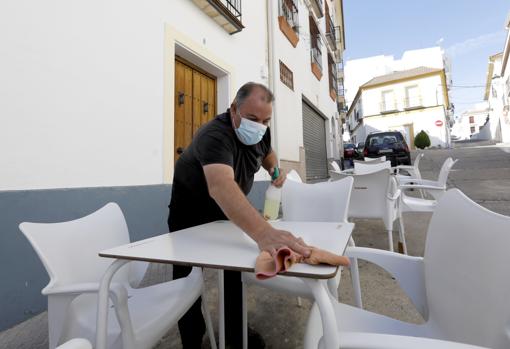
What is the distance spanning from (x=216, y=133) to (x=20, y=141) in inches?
60.5

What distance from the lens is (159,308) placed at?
1154 mm

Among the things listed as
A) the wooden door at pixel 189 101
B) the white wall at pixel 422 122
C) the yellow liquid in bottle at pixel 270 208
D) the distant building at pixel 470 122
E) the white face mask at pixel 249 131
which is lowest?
the yellow liquid in bottle at pixel 270 208

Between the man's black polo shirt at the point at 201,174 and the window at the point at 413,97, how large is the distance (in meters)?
27.9

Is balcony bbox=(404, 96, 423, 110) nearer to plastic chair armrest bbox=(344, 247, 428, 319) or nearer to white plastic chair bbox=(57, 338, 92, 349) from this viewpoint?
plastic chair armrest bbox=(344, 247, 428, 319)

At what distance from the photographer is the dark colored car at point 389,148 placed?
9320mm

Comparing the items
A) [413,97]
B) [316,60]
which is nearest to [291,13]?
[316,60]

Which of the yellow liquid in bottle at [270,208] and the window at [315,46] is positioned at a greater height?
the window at [315,46]

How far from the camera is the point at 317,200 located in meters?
2.00

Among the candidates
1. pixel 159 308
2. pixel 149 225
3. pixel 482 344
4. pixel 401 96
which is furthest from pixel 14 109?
pixel 401 96

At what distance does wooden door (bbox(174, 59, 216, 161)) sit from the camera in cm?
345

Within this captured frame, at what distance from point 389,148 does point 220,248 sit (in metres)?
9.81

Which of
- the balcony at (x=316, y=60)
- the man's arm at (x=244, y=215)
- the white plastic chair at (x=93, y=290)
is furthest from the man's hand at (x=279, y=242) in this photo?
the balcony at (x=316, y=60)

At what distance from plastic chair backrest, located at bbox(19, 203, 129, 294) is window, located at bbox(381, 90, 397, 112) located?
28.7 metres

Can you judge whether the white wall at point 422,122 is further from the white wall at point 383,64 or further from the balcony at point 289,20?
the balcony at point 289,20
